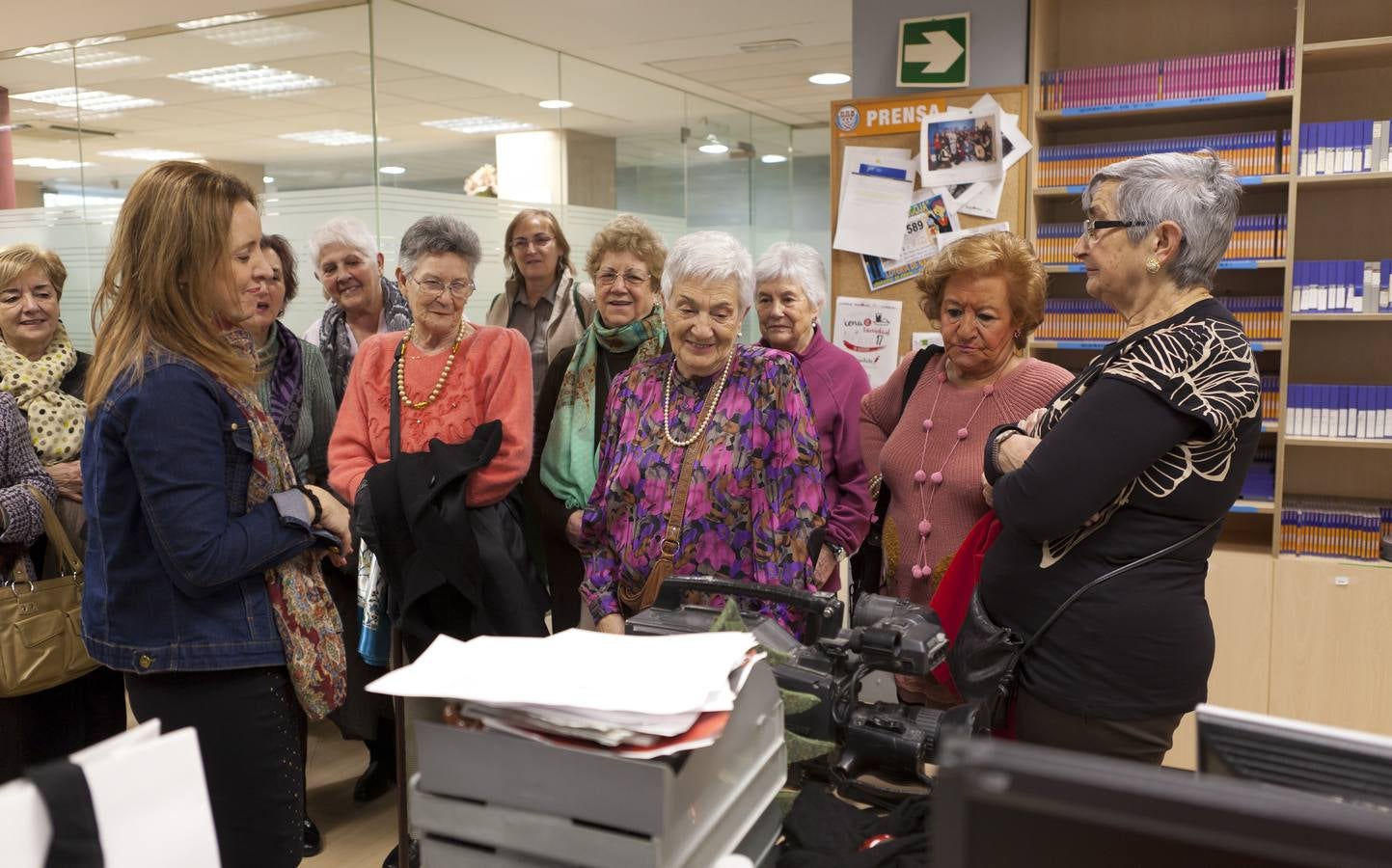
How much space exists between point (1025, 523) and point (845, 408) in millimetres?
976

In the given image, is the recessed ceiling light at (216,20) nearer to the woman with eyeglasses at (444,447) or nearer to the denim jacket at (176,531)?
the woman with eyeglasses at (444,447)

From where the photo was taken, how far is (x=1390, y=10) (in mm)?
3623

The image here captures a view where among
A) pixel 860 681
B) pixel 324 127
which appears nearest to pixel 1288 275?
pixel 860 681

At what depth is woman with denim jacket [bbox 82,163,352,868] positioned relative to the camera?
1537mm

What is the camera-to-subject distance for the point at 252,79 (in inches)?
220

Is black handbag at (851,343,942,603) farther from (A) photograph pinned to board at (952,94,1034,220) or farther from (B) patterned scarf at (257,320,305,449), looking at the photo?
(A) photograph pinned to board at (952,94,1034,220)

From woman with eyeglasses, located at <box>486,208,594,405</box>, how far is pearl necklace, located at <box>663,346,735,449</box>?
141 cm

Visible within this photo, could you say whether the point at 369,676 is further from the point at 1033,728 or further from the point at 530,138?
the point at 530,138

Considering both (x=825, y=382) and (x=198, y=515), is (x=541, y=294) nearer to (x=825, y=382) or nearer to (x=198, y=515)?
(x=825, y=382)

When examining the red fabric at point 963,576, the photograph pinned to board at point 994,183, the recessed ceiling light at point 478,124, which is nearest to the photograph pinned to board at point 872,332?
the photograph pinned to board at point 994,183

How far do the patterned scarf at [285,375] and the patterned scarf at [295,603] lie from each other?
3.10 feet

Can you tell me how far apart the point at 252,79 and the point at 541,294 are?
3192 millimetres

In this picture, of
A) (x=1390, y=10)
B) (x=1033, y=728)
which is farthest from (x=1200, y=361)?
(x=1390, y=10)

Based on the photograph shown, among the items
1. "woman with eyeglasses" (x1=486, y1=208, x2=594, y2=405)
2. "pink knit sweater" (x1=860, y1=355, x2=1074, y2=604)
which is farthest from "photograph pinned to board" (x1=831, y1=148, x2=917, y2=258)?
"pink knit sweater" (x1=860, y1=355, x2=1074, y2=604)
